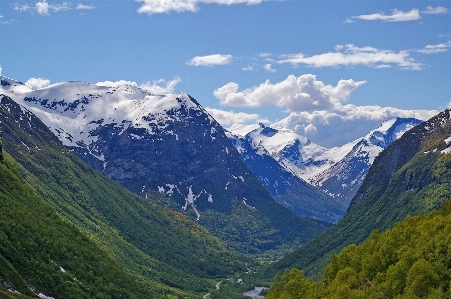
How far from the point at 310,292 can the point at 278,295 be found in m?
28.3

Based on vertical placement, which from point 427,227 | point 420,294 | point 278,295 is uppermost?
point 427,227

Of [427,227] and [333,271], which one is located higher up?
[427,227]

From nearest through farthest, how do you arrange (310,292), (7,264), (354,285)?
(354,285)
(310,292)
(7,264)

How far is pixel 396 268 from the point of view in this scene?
136 m

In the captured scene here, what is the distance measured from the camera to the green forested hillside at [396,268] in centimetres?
12488

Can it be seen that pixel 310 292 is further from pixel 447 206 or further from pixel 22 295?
pixel 22 295

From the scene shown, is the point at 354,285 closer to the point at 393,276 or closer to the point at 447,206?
the point at 393,276

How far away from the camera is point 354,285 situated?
153 metres

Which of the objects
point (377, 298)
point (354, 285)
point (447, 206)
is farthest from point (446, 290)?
point (447, 206)

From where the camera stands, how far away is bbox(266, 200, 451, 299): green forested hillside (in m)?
125

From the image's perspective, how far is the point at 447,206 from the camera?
192375 millimetres

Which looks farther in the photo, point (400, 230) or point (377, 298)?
point (400, 230)

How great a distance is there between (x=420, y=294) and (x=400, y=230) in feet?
166

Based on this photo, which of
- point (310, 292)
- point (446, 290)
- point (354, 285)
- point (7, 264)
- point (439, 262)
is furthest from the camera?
point (7, 264)
